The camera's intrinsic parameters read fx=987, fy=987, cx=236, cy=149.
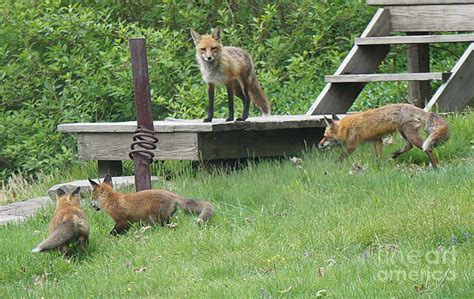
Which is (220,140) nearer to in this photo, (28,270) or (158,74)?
(28,270)

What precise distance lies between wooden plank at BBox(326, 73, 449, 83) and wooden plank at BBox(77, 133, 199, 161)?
242cm

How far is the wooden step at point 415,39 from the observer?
11.4 m

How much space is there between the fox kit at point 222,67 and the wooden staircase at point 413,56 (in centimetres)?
120

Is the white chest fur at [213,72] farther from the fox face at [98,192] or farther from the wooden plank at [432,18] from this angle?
the wooden plank at [432,18]

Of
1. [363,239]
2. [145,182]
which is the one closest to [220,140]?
[145,182]

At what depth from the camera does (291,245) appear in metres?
7.05

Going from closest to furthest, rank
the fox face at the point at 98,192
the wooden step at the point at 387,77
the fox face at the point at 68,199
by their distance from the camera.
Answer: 1. the fox face at the point at 68,199
2. the fox face at the point at 98,192
3. the wooden step at the point at 387,77

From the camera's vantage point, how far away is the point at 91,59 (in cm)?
1598

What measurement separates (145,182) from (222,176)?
922 millimetres

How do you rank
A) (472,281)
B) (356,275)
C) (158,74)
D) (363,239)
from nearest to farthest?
(472,281)
(356,275)
(363,239)
(158,74)

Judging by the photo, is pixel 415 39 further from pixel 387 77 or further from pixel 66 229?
pixel 66 229

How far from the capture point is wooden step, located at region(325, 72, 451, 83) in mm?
11070

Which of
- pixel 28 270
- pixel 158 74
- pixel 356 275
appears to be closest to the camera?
pixel 356 275

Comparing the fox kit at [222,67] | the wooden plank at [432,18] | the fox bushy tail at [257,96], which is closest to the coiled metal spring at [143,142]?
the fox kit at [222,67]
